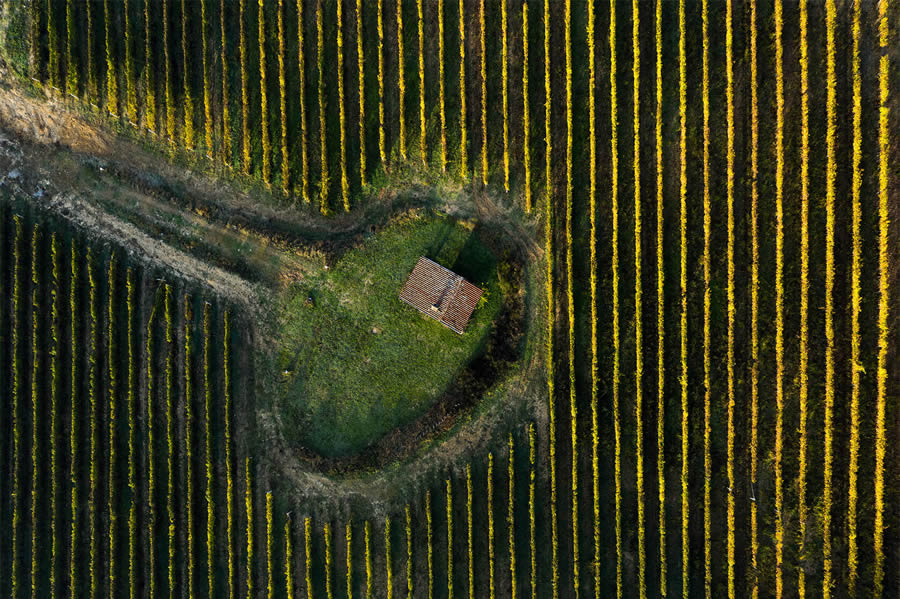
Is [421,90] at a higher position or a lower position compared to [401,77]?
lower

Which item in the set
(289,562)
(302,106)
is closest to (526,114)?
(302,106)

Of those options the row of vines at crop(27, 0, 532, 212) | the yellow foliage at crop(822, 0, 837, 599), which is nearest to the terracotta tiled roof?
the row of vines at crop(27, 0, 532, 212)

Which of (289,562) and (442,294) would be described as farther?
(289,562)

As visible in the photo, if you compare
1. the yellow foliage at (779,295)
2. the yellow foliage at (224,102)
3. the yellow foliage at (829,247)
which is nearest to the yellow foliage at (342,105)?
the yellow foliage at (224,102)

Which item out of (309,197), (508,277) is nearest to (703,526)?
(508,277)

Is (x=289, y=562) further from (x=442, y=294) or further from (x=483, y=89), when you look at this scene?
(x=483, y=89)

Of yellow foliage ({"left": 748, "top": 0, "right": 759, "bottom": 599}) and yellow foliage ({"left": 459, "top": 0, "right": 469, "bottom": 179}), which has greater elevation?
yellow foliage ({"left": 459, "top": 0, "right": 469, "bottom": 179})

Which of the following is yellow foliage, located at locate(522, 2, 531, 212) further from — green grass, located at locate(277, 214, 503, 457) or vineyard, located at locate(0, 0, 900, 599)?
green grass, located at locate(277, 214, 503, 457)
